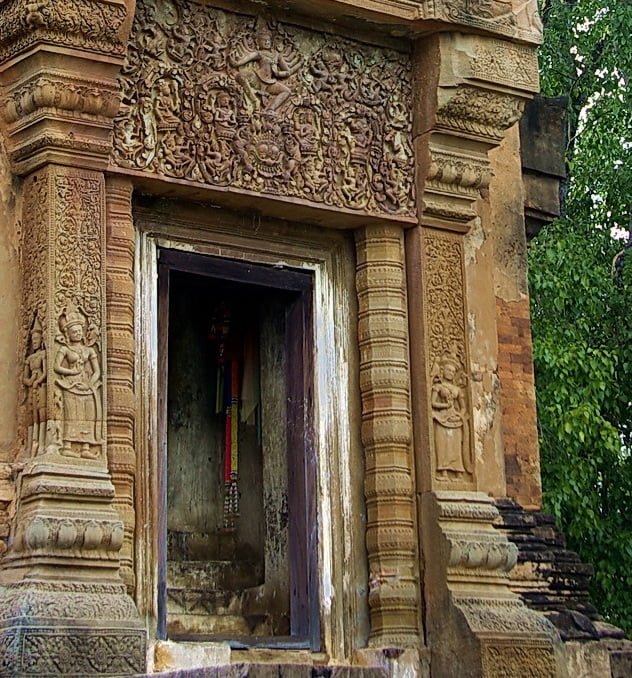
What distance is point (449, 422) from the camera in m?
7.74

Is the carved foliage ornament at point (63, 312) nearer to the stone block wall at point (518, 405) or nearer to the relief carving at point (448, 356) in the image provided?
the relief carving at point (448, 356)

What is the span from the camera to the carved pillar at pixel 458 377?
289 inches

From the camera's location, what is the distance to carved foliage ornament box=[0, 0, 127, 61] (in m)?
6.70

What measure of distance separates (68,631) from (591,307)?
9148 millimetres

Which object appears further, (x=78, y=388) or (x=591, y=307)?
(x=591, y=307)

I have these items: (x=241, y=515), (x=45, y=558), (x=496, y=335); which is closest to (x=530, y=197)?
(x=496, y=335)

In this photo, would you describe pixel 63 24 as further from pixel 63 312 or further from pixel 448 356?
pixel 448 356

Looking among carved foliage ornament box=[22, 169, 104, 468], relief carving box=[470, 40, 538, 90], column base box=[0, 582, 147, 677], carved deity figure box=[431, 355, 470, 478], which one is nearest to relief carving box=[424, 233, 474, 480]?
carved deity figure box=[431, 355, 470, 478]

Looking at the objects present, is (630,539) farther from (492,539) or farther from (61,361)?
(61,361)

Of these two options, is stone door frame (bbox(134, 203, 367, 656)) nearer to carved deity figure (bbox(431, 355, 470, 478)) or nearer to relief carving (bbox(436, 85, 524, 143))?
carved deity figure (bbox(431, 355, 470, 478))

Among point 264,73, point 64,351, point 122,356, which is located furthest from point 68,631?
point 264,73

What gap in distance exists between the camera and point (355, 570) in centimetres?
761

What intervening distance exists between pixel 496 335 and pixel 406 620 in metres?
1.82

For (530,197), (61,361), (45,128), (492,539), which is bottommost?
(492,539)
